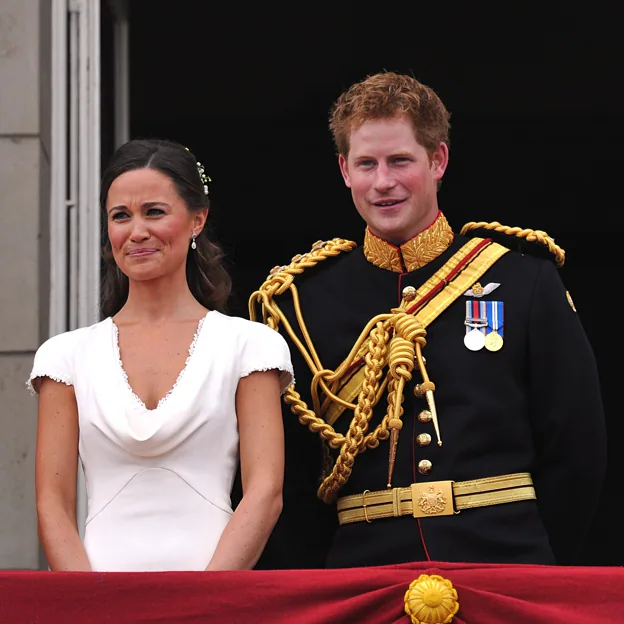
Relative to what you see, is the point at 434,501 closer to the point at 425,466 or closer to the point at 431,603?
the point at 425,466

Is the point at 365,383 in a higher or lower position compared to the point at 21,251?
lower

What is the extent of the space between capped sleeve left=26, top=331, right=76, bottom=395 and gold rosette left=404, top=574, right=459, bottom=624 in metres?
0.88

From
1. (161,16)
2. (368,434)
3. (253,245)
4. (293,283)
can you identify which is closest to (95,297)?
(293,283)

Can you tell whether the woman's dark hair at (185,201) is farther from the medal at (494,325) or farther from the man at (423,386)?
the medal at (494,325)

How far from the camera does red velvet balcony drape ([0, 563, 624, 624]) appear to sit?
9.60ft

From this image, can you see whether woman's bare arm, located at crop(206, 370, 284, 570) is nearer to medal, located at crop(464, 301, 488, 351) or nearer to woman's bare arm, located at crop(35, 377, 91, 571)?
woman's bare arm, located at crop(35, 377, 91, 571)

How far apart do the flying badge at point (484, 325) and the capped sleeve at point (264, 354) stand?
0.47m

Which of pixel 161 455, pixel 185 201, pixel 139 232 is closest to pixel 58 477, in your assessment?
pixel 161 455

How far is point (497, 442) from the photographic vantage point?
3.61 metres

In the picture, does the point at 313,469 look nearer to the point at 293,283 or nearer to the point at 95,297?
the point at 293,283

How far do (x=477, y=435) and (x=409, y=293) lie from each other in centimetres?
40

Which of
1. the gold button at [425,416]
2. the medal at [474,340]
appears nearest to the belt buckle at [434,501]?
the gold button at [425,416]

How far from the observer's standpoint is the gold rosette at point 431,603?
292 cm

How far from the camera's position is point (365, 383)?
3717 millimetres
